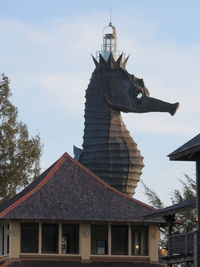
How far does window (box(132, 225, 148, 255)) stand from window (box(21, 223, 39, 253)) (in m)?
5.64

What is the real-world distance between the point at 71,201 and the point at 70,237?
203 cm

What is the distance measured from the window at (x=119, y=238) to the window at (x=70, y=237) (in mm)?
2232

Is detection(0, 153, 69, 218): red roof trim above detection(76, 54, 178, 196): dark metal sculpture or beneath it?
beneath

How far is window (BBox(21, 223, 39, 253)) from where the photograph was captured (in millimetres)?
64188

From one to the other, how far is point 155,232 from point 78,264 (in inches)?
193

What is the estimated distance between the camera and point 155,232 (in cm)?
6600

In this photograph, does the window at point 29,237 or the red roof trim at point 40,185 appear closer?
the red roof trim at point 40,185

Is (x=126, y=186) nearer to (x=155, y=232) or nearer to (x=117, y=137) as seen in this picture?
(x=117, y=137)

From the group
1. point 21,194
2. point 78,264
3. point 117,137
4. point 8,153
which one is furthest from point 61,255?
point 117,137

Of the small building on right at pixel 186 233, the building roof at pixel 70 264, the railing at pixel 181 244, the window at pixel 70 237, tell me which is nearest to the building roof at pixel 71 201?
the window at pixel 70 237

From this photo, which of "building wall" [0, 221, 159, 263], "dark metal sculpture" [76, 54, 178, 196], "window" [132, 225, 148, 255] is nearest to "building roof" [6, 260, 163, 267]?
"building wall" [0, 221, 159, 263]

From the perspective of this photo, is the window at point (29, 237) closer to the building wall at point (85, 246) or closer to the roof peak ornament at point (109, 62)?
the building wall at point (85, 246)

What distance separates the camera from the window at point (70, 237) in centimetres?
6481

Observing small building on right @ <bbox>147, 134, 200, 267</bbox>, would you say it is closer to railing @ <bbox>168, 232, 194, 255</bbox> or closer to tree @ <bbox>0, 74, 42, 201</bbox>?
railing @ <bbox>168, 232, 194, 255</bbox>
